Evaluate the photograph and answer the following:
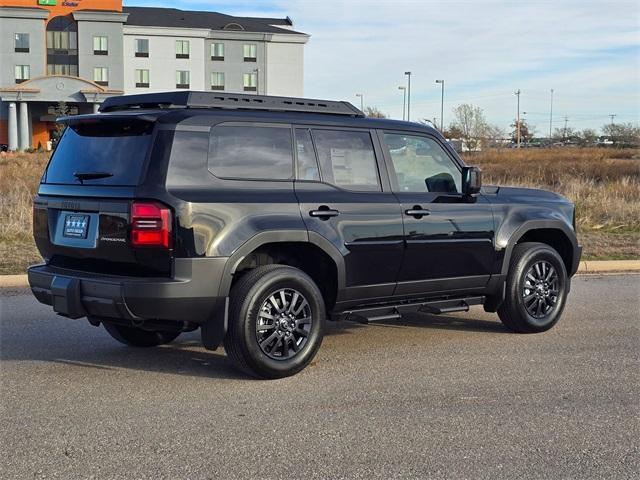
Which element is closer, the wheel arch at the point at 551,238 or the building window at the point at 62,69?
the wheel arch at the point at 551,238

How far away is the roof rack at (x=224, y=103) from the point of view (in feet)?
19.6

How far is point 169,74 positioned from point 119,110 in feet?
256

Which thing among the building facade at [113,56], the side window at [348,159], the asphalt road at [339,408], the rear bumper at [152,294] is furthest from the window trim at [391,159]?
the building facade at [113,56]

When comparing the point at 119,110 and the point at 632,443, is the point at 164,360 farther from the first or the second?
the point at 632,443

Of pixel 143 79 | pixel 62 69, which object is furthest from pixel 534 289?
pixel 143 79

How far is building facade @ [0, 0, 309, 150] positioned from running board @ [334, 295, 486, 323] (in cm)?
6374

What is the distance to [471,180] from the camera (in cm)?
703

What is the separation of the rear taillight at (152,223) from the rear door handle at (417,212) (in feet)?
6.99

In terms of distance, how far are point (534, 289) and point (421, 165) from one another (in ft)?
5.64

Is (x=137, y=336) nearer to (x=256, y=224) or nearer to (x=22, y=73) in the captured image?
(x=256, y=224)

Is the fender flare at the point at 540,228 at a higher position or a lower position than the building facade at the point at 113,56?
lower

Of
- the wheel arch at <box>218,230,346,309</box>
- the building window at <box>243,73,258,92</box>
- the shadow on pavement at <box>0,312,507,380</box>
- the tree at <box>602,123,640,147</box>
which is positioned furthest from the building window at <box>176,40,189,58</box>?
the wheel arch at <box>218,230,346,309</box>

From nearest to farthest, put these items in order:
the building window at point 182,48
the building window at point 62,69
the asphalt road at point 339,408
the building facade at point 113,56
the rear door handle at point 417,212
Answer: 1. the asphalt road at point 339,408
2. the rear door handle at point 417,212
3. the building facade at point 113,56
4. the building window at point 62,69
5. the building window at point 182,48

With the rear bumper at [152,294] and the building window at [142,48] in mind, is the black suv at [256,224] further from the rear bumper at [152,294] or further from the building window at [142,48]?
the building window at [142,48]
